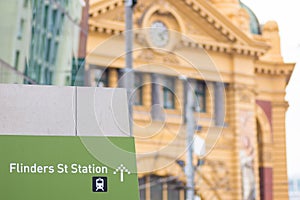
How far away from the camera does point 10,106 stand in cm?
1093

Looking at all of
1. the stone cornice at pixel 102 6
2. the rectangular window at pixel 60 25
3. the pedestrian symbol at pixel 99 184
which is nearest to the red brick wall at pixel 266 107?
the stone cornice at pixel 102 6

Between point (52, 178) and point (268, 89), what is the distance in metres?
29.8

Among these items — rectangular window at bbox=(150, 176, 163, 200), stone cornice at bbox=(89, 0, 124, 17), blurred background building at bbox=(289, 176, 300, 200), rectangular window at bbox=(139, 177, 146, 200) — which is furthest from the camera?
blurred background building at bbox=(289, 176, 300, 200)

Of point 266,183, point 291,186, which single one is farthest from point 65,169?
point 291,186

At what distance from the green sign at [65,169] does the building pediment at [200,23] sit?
22.2m

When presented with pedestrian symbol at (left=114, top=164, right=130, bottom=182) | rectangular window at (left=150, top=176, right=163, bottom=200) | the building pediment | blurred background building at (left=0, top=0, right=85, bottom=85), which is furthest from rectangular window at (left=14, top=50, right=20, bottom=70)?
rectangular window at (left=150, top=176, right=163, bottom=200)

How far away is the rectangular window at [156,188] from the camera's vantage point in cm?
3372

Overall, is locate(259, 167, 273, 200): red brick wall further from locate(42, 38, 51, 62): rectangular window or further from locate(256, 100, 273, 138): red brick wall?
locate(42, 38, 51, 62): rectangular window

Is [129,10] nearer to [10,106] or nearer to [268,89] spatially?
[10,106]

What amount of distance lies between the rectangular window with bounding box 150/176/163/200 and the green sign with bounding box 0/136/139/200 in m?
23.1

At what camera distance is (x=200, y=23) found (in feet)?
116

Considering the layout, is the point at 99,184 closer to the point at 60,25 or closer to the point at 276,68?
the point at 60,25

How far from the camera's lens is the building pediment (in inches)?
1337

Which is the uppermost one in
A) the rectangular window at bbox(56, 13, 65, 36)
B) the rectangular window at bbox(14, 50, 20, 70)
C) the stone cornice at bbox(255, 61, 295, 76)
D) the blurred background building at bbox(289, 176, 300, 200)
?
the stone cornice at bbox(255, 61, 295, 76)
